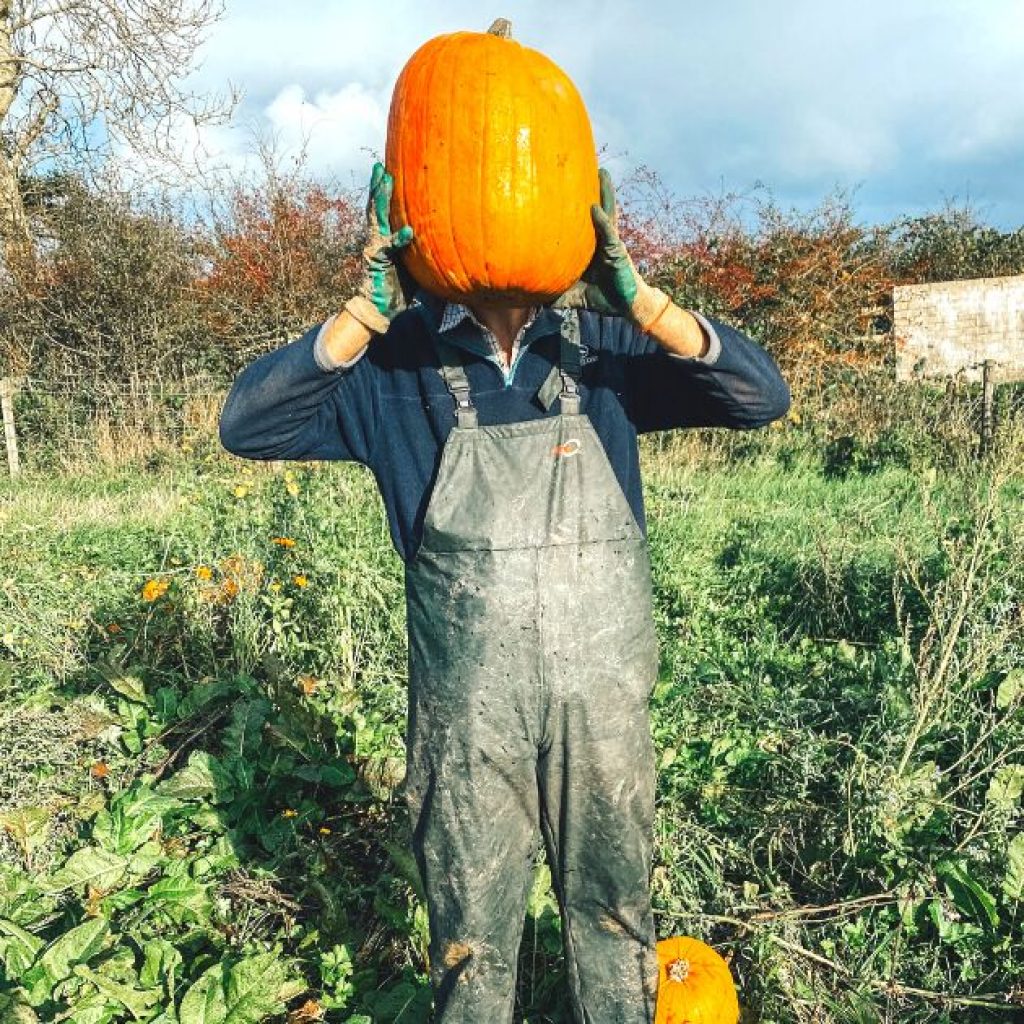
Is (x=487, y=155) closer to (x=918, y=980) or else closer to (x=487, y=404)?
(x=487, y=404)

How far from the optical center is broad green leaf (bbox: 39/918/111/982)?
7.82 feet

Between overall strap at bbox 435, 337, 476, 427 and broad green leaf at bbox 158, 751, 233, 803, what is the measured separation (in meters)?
1.91

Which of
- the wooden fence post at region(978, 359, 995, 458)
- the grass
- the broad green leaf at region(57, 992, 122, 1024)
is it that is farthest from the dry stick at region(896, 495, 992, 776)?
the wooden fence post at region(978, 359, 995, 458)

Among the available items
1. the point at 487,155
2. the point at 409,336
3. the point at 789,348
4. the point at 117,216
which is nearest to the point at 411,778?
the point at 409,336

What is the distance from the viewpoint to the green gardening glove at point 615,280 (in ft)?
5.76

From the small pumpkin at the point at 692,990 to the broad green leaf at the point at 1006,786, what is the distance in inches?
43.5

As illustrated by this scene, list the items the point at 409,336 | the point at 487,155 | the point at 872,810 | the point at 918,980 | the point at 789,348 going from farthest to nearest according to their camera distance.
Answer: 1. the point at 789,348
2. the point at 872,810
3. the point at 918,980
4. the point at 409,336
5. the point at 487,155

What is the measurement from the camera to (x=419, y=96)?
6.20 feet

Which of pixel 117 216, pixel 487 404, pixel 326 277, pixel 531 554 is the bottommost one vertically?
pixel 531 554

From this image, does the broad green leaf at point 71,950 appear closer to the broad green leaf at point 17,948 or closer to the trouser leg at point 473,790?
the broad green leaf at point 17,948

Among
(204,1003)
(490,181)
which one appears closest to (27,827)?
(204,1003)

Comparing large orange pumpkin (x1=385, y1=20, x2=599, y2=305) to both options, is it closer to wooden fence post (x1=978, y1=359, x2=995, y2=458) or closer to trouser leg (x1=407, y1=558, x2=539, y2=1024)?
trouser leg (x1=407, y1=558, x2=539, y2=1024)

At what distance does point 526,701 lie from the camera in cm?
189

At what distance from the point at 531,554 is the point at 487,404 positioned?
0.32 m
